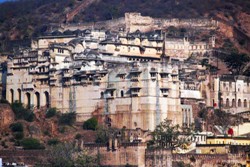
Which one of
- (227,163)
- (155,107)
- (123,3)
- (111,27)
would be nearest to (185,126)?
(155,107)

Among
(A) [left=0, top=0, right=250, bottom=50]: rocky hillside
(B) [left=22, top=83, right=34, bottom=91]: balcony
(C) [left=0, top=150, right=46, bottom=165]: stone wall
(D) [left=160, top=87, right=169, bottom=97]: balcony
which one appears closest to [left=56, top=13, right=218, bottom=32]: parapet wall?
(A) [left=0, top=0, right=250, bottom=50]: rocky hillside

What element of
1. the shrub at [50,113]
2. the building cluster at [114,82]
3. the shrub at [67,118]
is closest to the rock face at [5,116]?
the shrub at [50,113]

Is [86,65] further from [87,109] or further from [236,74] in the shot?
[236,74]

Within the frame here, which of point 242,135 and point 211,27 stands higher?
point 211,27

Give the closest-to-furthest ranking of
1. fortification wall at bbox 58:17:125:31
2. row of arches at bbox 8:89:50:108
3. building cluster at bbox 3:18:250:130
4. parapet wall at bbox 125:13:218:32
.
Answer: building cluster at bbox 3:18:250:130, row of arches at bbox 8:89:50:108, fortification wall at bbox 58:17:125:31, parapet wall at bbox 125:13:218:32

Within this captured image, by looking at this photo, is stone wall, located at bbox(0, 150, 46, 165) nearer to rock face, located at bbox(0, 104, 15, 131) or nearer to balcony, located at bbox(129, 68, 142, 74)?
rock face, located at bbox(0, 104, 15, 131)

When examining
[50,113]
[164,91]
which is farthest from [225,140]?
[50,113]
